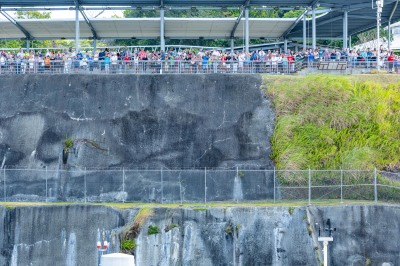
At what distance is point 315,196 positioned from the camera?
108ft

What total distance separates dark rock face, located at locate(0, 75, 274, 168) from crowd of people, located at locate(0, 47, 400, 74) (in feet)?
6.95

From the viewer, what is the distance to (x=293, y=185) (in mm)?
33344

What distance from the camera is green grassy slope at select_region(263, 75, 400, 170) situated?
113 feet

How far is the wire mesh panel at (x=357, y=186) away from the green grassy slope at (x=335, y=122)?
3.70ft

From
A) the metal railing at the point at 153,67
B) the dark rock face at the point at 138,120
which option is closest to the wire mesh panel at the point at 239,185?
the dark rock face at the point at 138,120

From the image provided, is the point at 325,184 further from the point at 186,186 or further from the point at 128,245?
the point at 128,245

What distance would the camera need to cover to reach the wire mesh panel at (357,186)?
32719 millimetres

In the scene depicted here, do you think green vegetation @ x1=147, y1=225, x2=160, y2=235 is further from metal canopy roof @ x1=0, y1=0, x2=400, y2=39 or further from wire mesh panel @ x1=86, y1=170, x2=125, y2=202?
metal canopy roof @ x1=0, y1=0, x2=400, y2=39

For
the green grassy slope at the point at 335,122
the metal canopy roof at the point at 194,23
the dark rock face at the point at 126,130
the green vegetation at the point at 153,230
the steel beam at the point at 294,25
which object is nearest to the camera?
the green vegetation at the point at 153,230

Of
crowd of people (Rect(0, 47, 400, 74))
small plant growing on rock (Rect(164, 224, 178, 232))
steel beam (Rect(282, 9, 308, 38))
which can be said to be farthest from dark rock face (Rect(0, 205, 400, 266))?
steel beam (Rect(282, 9, 308, 38))

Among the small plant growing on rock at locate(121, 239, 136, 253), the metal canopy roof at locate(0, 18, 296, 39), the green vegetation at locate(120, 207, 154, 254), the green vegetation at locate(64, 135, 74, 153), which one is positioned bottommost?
the small plant growing on rock at locate(121, 239, 136, 253)

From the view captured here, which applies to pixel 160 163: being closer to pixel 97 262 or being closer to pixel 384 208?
pixel 97 262

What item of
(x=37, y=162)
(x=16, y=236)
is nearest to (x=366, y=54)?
(x=37, y=162)

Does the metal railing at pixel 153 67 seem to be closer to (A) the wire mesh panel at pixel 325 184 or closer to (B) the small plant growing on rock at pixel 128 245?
(A) the wire mesh panel at pixel 325 184
